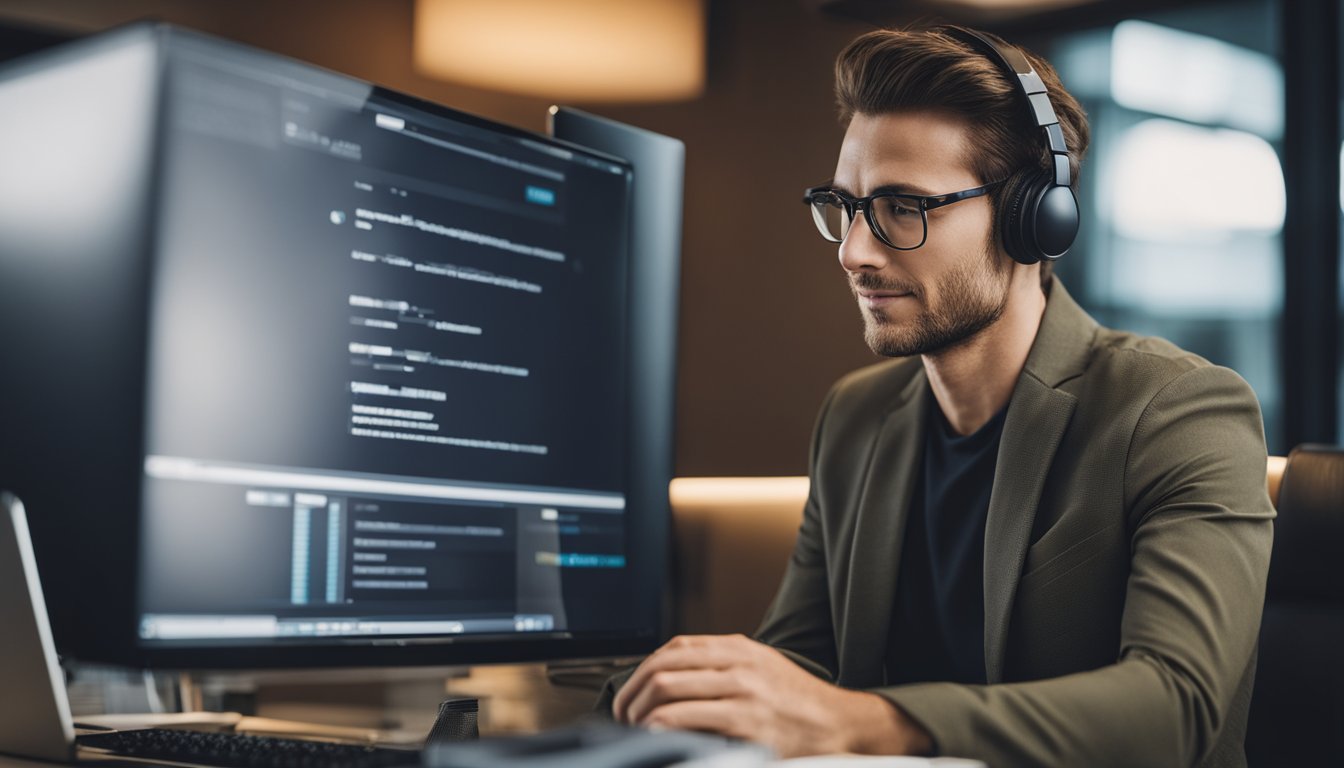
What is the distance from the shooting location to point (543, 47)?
→ 2562 millimetres

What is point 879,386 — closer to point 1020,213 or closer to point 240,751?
point 1020,213

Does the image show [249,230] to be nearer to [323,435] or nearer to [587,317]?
[323,435]

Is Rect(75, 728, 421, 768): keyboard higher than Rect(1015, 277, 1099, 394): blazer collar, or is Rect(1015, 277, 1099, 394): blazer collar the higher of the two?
Rect(1015, 277, 1099, 394): blazer collar

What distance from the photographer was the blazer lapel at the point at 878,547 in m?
1.42

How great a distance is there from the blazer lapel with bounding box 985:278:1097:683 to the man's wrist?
0.41 m

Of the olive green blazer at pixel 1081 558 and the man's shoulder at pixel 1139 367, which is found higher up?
the man's shoulder at pixel 1139 367

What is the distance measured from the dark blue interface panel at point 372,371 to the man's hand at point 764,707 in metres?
0.26

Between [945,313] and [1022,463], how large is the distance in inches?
7.5

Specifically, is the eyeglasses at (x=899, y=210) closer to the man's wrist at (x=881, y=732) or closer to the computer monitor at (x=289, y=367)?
the computer monitor at (x=289, y=367)

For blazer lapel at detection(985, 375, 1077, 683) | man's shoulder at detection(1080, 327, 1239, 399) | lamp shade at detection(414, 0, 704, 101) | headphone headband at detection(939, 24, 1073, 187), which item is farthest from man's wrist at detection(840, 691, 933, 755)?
lamp shade at detection(414, 0, 704, 101)

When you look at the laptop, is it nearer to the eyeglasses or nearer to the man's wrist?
the man's wrist

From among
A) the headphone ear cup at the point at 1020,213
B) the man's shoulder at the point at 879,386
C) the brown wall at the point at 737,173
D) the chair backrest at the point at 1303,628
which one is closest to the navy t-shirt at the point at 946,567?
the man's shoulder at the point at 879,386

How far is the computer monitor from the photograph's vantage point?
84 centimetres

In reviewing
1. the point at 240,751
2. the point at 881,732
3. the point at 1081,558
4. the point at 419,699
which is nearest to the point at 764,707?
the point at 881,732
